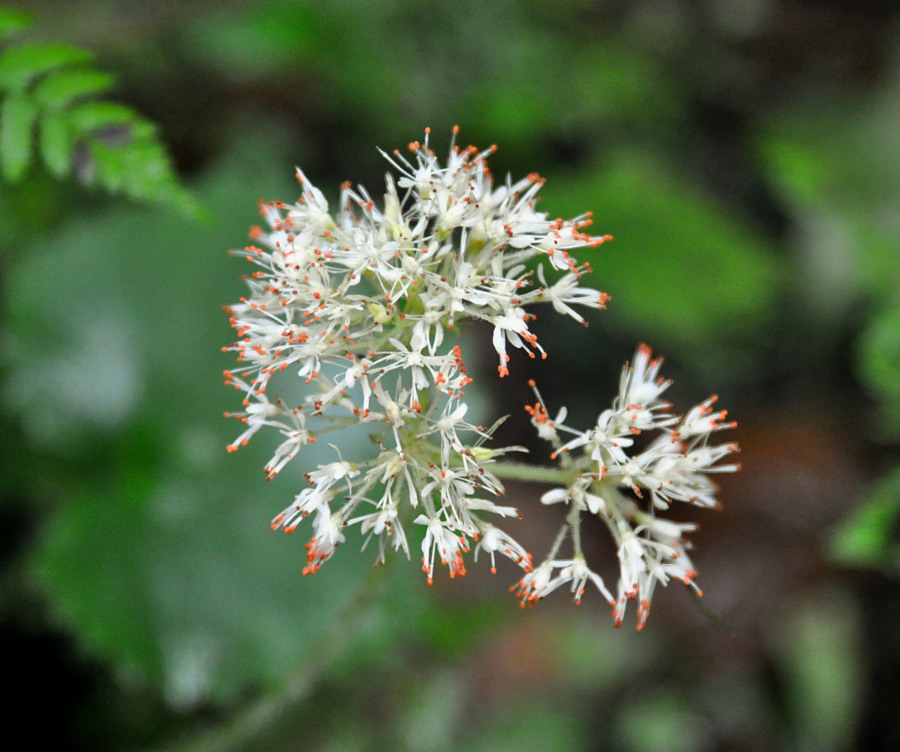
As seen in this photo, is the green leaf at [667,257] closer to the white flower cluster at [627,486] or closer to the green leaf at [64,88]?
the white flower cluster at [627,486]

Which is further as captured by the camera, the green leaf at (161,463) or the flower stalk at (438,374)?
the green leaf at (161,463)

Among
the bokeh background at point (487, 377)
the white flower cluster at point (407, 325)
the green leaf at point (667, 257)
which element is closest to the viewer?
the white flower cluster at point (407, 325)

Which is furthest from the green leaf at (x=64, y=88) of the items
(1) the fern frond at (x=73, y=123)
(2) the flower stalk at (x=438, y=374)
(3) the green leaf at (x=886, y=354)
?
(3) the green leaf at (x=886, y=354)

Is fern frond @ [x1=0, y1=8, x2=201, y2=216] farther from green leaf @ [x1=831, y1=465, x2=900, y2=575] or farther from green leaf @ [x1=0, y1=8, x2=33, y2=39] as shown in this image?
green leaf @ [x1=831, y1=465, x2=900, y2=575]

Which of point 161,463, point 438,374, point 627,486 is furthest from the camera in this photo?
point 161,463

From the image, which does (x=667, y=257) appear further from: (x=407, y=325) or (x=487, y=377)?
(x=407, y=325)

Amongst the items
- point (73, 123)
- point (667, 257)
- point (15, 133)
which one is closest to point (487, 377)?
point (667, 257)

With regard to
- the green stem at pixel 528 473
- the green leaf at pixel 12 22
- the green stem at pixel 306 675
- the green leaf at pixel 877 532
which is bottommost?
the green stem at pixel 306 675
